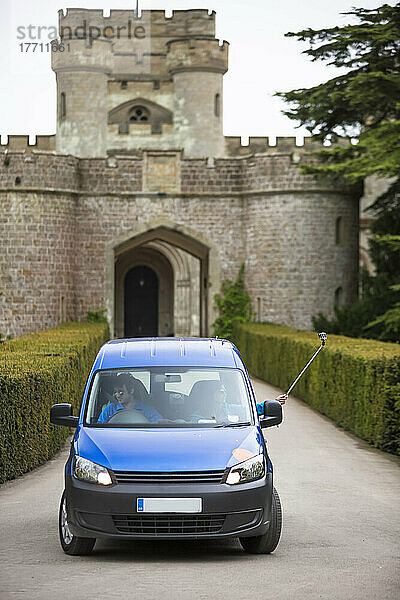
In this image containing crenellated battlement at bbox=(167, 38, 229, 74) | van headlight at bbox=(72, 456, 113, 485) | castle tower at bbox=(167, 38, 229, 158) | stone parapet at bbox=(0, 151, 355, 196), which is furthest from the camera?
castle tower at bbox=(167, 38, 229, 158)

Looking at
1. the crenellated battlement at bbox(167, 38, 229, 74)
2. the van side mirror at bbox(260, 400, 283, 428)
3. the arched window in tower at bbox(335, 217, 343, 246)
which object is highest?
the crenellated battlement at bbox(167, 38, 229, 74)

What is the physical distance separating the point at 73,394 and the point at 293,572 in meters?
8.83

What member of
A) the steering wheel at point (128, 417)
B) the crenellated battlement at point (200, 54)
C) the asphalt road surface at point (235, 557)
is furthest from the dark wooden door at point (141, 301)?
the steering wheel at point (128, 417)

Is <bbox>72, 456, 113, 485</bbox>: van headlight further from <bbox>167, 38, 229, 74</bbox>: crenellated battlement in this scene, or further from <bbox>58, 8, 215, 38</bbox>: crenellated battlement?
<bbox>58, 8, 215, 38</bbox>: crenellated battlement

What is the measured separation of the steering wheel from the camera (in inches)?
305

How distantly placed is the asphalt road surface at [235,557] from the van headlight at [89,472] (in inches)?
21.0

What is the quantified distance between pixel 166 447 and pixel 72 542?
894 mm

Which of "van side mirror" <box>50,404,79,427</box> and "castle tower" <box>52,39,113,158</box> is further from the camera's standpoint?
"castle tower" <box>52,39,113,158</box>

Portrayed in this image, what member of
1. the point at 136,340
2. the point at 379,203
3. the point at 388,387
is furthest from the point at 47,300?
the point at 136,340

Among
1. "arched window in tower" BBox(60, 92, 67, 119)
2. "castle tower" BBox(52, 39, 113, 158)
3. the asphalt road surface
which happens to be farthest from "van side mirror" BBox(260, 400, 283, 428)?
"arched window in tower" BBox(60, 92, 67, 119)

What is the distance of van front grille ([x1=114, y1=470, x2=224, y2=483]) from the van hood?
26mm

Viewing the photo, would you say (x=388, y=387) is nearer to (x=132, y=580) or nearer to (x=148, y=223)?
(x=132, y=580)

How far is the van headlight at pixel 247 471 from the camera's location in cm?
698

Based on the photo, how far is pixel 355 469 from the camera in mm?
11828
